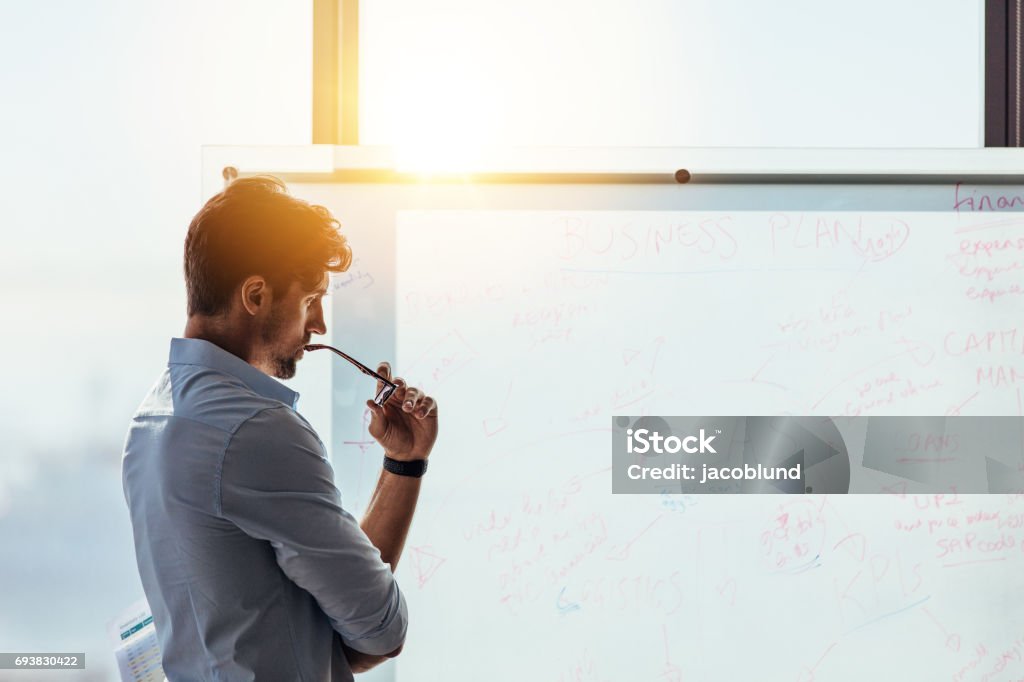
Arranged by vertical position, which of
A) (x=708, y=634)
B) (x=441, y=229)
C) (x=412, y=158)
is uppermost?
(x=412, y=158)

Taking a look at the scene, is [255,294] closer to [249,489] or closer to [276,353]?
[276,353]

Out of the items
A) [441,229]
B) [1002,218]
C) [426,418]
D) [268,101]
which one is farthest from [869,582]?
[268,101]

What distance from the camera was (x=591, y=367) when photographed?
1.36 metres

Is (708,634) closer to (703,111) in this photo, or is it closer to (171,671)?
(171,671)

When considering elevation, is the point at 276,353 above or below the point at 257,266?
below

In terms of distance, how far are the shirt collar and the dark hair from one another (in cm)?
5

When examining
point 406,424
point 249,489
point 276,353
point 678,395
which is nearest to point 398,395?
point 406,424

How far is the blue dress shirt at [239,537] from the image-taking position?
2.52 feet

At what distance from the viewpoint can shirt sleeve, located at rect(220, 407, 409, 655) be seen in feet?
2.50

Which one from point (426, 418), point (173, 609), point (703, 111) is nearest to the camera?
point (173, 609)

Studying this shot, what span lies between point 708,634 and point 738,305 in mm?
604

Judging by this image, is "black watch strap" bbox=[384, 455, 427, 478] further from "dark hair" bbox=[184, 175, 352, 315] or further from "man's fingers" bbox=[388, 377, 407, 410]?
"dark hair" bbox=[184, 175, 352, 315]

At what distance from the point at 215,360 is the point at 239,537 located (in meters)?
0.20

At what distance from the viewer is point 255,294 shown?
0.86 m
